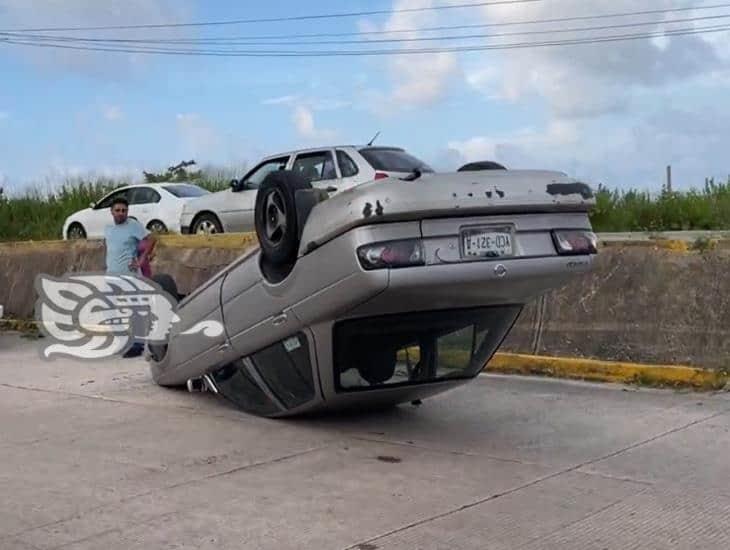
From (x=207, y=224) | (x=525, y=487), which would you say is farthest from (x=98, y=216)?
(x=525, y=487)

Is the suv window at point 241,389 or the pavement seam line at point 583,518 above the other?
the suv window at point 241,389

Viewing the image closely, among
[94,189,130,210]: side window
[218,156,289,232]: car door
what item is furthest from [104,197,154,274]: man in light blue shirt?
[94,189,130,210]: side window

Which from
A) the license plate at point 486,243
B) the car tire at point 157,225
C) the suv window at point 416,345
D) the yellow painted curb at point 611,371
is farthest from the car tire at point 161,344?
the car tire at point 157,225

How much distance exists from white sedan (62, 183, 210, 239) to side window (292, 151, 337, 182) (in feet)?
14.8

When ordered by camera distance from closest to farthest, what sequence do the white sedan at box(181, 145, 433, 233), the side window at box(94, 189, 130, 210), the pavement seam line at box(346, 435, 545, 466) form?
the pavement seam line at box(346, 435, 545, 466)
the white sedan at box(181, 145, 433, 233)
the side window at box(94, 189, 130, 210)

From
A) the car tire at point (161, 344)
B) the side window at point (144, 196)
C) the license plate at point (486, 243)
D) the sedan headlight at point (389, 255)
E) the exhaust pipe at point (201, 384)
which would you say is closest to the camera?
the sedan headlight at point (389, 255)

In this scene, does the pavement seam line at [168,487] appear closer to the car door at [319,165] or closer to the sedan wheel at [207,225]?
the car door at [319,165]

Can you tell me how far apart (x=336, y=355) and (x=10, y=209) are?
19572 millimetres

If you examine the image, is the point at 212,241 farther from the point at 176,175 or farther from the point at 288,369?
the point at 176,175

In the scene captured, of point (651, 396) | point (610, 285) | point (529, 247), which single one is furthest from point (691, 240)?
point (529, 247)

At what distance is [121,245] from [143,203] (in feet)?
29.4

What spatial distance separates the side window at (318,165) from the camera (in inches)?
579

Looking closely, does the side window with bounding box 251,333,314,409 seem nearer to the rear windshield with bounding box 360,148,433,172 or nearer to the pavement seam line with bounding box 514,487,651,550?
the pavement seam line with bounding box 514,487,651,550

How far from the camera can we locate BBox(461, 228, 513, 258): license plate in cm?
587
